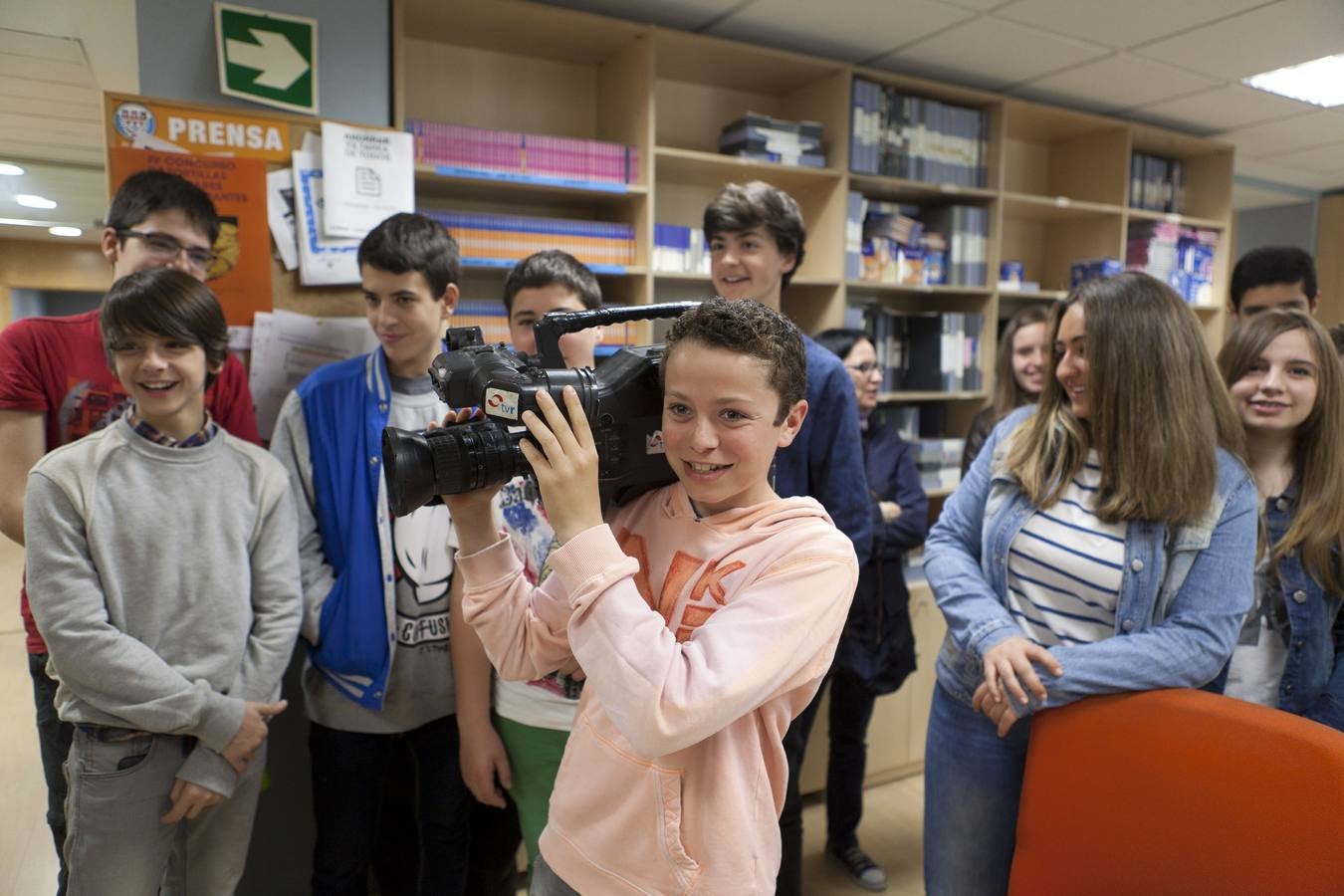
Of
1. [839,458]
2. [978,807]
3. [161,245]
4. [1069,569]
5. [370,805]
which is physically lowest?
[370,805]

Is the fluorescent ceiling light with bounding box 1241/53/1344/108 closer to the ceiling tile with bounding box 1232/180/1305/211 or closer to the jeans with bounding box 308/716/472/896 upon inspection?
the ceiling tile with bounding box 1232/180/1305/211

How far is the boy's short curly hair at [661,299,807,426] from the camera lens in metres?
0.84

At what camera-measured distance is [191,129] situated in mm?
1992

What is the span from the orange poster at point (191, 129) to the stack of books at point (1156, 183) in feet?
12.3

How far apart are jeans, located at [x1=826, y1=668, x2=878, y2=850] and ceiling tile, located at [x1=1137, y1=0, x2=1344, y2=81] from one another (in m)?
2.58

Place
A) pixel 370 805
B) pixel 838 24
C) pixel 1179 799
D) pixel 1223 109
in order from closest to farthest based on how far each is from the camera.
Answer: pixel 1179 799, pixel 370 805, pixel 838 24, pixel 1223 109

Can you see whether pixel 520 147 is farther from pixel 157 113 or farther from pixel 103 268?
pixel 103 268

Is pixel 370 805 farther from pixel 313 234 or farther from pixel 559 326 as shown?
pixel 313 234

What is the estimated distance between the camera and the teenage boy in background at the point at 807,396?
1.59m

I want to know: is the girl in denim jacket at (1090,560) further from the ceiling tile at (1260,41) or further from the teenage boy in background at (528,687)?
the ceiling tile at (1260,41)

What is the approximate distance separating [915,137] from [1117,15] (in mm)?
761

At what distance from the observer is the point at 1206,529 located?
133cm

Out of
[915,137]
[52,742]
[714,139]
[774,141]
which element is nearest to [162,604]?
[52,742]

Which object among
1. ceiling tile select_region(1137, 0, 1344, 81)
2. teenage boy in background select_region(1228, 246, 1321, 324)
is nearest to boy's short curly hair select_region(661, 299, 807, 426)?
teenage boy in background select_region(1228, 246, 1321, 324)
